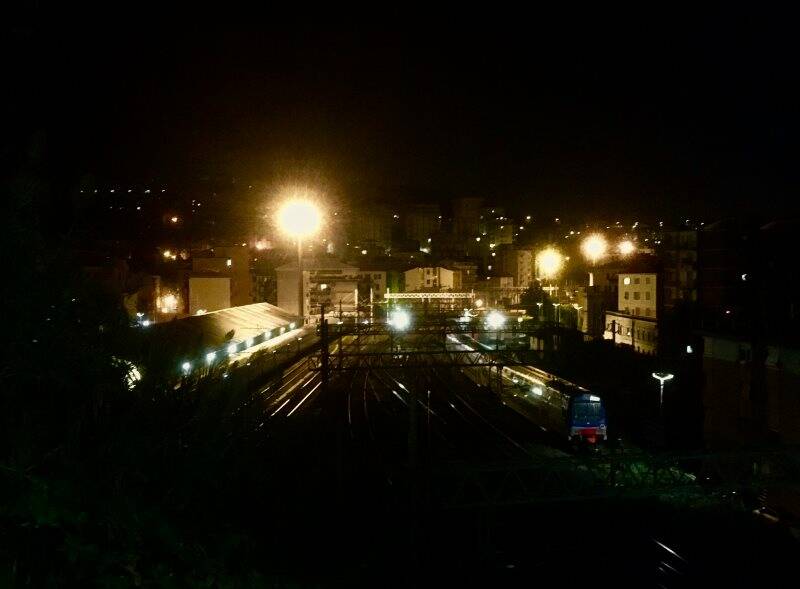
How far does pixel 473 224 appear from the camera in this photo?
54.9 m

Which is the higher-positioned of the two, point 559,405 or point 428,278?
point 428,278

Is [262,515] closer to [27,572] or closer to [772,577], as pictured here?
[27,572]

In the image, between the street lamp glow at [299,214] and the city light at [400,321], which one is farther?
the city light at [400,321]

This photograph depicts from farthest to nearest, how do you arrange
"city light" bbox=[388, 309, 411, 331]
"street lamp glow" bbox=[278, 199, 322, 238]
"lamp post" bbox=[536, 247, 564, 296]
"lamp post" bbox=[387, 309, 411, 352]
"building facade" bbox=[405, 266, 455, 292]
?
"lamp post" bbox=[536, 247, 564, 296] → "building facade" bbox=[405, 266, 455, 292] → "city light" bbox=[388, 309, 411, 331] → "street lamp glow" bbox=[278, 199, 322, 238] → "lamp post" bbox=[387, 309, 411, 352]

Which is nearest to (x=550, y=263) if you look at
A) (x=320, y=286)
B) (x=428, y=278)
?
(x=428, y=278)

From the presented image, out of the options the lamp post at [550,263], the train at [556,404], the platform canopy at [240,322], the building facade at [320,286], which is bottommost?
the train at [556,404]

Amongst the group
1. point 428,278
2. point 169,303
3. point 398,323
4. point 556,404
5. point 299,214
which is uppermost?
point 299,214

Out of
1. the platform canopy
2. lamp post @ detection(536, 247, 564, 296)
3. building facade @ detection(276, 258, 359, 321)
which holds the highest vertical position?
lamp post @ detection(536, 247, 564, 296)

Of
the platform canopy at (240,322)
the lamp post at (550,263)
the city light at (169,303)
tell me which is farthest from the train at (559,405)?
the lamp post at (550,263)

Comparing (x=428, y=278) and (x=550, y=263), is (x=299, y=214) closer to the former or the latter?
(x=428, y=278)

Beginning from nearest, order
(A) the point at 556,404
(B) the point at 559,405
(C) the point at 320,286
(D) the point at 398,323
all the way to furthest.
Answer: (B) the point at 559,405
(A) the point at 556,404
(D) the point at 398,323
(C) the point at 320,286

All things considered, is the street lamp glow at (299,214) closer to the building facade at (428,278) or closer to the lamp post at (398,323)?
the lamp post at (398,323)

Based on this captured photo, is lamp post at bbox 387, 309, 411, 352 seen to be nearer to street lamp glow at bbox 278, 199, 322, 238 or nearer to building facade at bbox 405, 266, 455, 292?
street lamp glow at bbox 278, 199, 322, 238

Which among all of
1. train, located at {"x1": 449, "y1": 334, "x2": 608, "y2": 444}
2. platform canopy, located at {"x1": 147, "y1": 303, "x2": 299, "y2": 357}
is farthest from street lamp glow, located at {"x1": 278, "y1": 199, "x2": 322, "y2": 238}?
train, located at {"x1": 449, "y1": 334, "x2": 608, "y2": 444}
